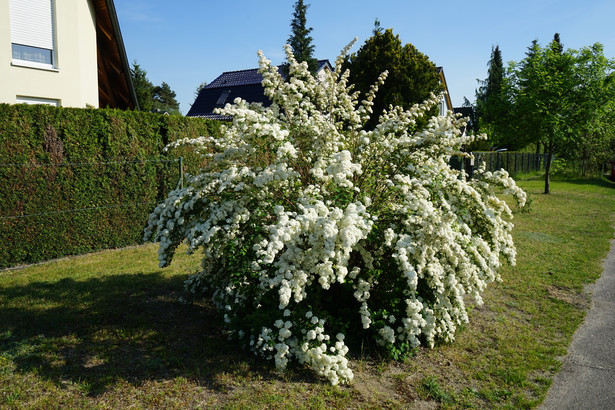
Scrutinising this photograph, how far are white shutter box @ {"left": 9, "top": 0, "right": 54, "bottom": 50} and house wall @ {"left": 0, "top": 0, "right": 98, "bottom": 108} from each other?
0.52 ft

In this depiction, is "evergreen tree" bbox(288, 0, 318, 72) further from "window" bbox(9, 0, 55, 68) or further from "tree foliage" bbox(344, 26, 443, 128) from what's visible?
"window" bbox(9, 0, 55, 68)

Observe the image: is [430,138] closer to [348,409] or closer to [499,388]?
[499,388]

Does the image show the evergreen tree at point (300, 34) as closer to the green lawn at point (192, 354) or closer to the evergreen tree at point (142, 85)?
the evergreen tree at point (142, 85)

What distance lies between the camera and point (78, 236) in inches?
320

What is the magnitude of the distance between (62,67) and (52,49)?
45cm

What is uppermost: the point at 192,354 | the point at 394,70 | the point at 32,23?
the point at 394,70

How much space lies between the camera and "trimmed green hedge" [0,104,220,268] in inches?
285

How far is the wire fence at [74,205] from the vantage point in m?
7.25

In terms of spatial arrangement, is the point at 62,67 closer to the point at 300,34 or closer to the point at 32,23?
the point at 32,23

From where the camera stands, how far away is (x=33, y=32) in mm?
10203

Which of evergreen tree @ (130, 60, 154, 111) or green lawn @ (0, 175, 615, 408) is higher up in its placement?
evergreen tree @ (130, 60, 154, 111)

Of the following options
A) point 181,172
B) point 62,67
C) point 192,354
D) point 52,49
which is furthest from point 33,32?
point 192,354

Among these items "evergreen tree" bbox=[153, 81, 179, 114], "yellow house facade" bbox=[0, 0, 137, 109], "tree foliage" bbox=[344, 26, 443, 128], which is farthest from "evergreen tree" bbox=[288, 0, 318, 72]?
"evergreen tree" bbox=[153, 81, 179, 114]

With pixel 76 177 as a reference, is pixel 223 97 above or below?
above
